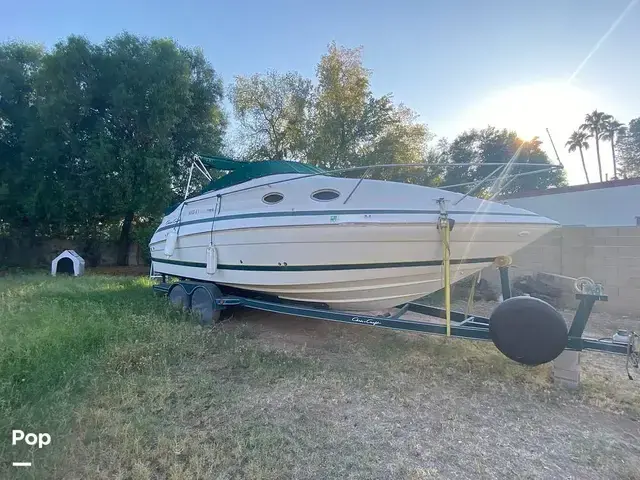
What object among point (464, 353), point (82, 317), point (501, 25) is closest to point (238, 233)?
point (82, 317)

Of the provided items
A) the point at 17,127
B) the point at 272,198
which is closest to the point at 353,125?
the point at 272,198

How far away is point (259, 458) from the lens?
2.12 meters

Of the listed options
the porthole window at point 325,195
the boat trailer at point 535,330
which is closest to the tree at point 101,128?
the porthole window at point 325,195

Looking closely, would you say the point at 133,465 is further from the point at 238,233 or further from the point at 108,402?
the point at 238,233

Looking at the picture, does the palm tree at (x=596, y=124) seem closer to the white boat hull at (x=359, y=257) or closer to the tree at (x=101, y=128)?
the tree at (x=101, y=128)

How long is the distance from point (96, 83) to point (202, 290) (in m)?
10.6

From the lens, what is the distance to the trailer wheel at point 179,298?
5.21m

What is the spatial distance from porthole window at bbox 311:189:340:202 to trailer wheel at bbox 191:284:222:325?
1.94 m

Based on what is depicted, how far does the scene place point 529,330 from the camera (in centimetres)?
294

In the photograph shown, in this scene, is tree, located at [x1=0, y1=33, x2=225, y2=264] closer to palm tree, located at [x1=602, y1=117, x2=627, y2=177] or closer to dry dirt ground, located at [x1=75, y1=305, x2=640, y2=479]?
dry dirt ground, located at [x1=75, y1=305, x2=640, y2=479]

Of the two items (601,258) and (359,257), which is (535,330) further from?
(601,258)

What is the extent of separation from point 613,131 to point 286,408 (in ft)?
123

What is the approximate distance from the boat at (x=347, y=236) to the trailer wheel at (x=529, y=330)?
0.75 meters

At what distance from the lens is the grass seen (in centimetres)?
210
